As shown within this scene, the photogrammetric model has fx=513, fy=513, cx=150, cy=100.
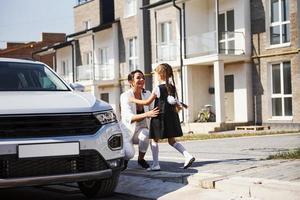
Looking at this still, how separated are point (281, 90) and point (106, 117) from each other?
1746 cm

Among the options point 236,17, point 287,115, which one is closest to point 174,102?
point 287,115

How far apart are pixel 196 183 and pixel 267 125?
16.4 m

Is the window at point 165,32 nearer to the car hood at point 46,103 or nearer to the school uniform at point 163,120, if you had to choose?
the school uniform at point 163,120

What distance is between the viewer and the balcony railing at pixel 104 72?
Answer: 36.1 m

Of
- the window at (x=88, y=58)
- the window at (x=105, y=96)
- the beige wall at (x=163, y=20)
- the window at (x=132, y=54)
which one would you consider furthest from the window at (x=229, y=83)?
the window at (x=88, y=58)

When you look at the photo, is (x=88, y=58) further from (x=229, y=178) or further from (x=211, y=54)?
(x=229, y=178)

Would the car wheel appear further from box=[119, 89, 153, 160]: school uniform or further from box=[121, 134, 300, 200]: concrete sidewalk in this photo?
box=[119, 89, 153, 160]: school uniform

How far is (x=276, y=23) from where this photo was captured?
22609 mm

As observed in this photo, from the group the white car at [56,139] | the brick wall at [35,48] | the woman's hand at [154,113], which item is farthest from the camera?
the brick wall at [35,48]

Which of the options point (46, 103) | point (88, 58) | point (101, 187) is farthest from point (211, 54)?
point (46, 103)

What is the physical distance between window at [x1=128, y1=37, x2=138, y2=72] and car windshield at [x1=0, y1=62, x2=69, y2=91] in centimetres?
2612

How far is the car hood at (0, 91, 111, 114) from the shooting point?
5.62m

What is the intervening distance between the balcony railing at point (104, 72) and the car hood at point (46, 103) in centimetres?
2959

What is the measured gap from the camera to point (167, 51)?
1104 inches
